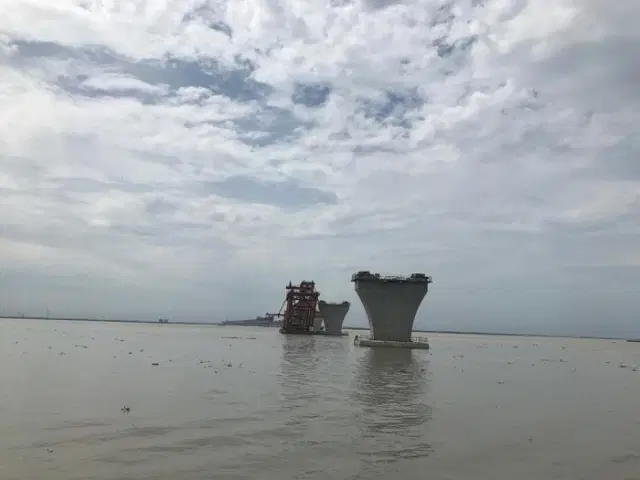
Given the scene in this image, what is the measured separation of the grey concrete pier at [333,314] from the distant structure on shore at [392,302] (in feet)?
207

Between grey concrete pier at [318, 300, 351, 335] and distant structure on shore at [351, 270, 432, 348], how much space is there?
6302 centimetres

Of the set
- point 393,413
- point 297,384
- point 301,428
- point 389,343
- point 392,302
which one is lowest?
point 301,428

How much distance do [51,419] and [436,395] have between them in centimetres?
1662

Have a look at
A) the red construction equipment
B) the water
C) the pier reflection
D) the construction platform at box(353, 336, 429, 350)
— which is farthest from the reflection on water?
the red construction equipment

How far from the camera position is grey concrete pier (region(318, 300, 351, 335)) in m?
135

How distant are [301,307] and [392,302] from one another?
5916 cm

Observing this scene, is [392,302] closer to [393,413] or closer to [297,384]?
[297,384]

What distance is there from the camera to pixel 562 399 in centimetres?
2827

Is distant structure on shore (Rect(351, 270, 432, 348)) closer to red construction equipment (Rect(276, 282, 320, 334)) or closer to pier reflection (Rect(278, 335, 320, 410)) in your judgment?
pier reflection (Rect(278, 335, 320, 410))

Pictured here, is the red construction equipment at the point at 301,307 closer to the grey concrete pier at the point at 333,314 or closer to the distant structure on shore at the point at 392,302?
the grey concrete pier at the point at 333,314

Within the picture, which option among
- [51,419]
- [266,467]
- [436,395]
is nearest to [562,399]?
[436,395]

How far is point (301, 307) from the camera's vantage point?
128m

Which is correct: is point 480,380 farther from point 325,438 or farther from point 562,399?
point 325,438

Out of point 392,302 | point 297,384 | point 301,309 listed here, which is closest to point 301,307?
point 301,309
